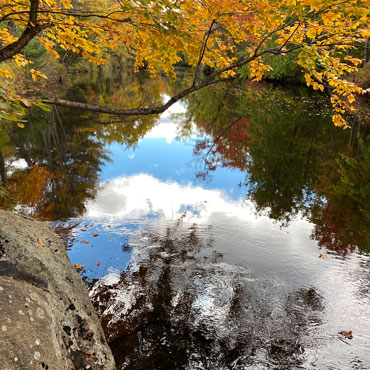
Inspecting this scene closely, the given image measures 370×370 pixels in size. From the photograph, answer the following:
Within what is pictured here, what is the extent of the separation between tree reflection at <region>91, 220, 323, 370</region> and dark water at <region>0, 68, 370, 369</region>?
2cm

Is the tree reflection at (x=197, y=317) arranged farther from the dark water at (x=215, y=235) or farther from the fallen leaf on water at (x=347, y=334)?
the fallen leaf on water at (x=347, y=334)

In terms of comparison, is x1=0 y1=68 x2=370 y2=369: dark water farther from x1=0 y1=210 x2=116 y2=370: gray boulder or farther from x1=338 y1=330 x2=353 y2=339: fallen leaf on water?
x1=0 y1=210 x2=116 y2=370: gray boulder

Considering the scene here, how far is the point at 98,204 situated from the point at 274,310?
277 inches

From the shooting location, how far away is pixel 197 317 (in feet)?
16.9

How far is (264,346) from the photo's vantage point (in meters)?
4.65

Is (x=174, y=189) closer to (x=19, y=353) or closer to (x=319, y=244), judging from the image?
(x=319, y=244)

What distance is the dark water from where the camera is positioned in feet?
15.6

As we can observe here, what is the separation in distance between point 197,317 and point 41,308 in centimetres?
319

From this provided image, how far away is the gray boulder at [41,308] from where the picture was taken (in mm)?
2395

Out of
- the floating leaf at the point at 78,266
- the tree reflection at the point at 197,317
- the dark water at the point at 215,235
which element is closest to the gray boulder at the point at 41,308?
the tree reflection at the point at 197,317

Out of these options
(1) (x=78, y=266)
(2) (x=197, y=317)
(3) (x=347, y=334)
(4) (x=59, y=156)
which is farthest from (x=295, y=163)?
(4) (x=59, y=156)

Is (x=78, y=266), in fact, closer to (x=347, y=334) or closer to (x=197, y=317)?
(x=197, y=317)

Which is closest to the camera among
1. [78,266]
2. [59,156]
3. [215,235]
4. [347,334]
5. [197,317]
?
[347,334]

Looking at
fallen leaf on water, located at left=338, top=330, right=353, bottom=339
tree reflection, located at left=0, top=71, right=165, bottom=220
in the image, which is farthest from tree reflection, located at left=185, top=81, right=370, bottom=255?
tree reflection, located at left=0, top=71, right=165, bottom=220
